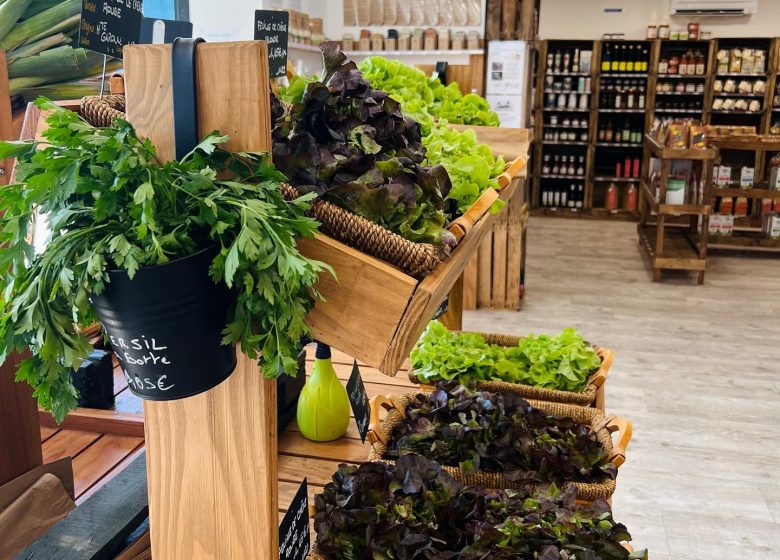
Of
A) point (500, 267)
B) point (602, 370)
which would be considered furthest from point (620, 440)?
point (500, 267)

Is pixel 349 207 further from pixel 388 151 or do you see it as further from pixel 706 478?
pixel 706 478

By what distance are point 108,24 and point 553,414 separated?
156 centimetres

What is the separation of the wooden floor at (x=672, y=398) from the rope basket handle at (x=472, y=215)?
2.78 feet

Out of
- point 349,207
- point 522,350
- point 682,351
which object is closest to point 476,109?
point 522,350

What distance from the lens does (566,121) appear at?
9.94 m

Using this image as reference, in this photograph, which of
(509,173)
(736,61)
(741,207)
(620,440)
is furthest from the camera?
(736,61)

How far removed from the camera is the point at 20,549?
122 cm

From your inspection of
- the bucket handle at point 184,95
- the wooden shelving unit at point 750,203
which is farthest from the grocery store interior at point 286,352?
the wooden shelving unit at point 750,203

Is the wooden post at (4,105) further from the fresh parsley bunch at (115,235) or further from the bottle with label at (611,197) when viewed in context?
the bottle with label at (611,197)

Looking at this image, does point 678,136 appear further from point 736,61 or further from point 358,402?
point 358,402

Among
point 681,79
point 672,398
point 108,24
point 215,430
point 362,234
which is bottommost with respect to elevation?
point 672,398

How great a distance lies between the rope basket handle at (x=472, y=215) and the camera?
1153 mm

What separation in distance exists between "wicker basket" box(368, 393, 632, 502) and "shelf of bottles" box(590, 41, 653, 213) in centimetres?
821

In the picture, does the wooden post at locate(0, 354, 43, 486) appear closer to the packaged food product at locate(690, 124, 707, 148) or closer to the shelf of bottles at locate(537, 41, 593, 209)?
the packaged food product at locate(690, 124, 707, 148)
